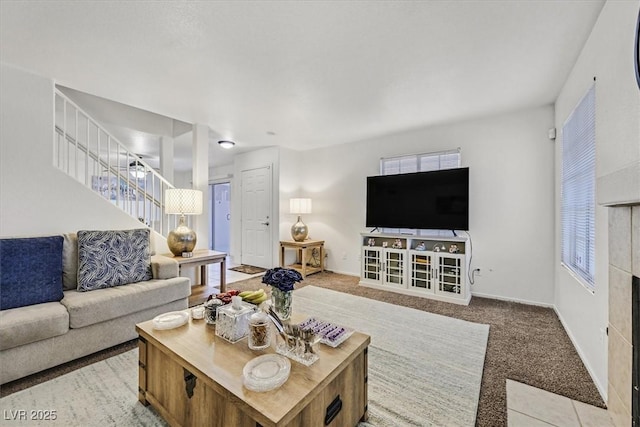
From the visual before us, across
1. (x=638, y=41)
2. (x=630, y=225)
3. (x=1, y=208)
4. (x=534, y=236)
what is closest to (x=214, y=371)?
(x=630, y=225)

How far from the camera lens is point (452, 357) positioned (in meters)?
2.17

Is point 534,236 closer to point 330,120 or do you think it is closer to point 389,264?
point 389,264

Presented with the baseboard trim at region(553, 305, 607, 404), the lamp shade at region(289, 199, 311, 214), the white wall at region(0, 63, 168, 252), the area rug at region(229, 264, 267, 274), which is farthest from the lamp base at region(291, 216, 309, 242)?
the baseboard trim at region(553, 305, 607, 404)

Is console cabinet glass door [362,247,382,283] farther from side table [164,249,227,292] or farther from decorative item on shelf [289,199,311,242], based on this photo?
side table [164,249,227,292]

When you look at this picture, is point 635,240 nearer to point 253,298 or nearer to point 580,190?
point 580,190

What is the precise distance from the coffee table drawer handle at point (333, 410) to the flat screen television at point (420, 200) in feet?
9.91

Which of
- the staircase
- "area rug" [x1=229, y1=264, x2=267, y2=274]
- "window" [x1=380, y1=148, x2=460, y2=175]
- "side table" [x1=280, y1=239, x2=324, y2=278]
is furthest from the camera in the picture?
"area rug" [x1=229, y1=264, x2=267, y2=274]

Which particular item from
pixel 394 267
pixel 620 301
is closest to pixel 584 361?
pixel 620 301

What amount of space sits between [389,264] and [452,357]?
192cm

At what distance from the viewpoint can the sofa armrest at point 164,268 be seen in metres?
2.76

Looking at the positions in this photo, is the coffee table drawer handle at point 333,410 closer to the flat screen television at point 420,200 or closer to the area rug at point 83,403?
the area rug at point 83,403

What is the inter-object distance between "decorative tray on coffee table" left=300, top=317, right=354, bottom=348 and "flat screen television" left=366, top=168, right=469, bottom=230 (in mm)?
2740

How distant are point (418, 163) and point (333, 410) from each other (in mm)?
3716

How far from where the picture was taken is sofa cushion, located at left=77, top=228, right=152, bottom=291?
2.38 meters
